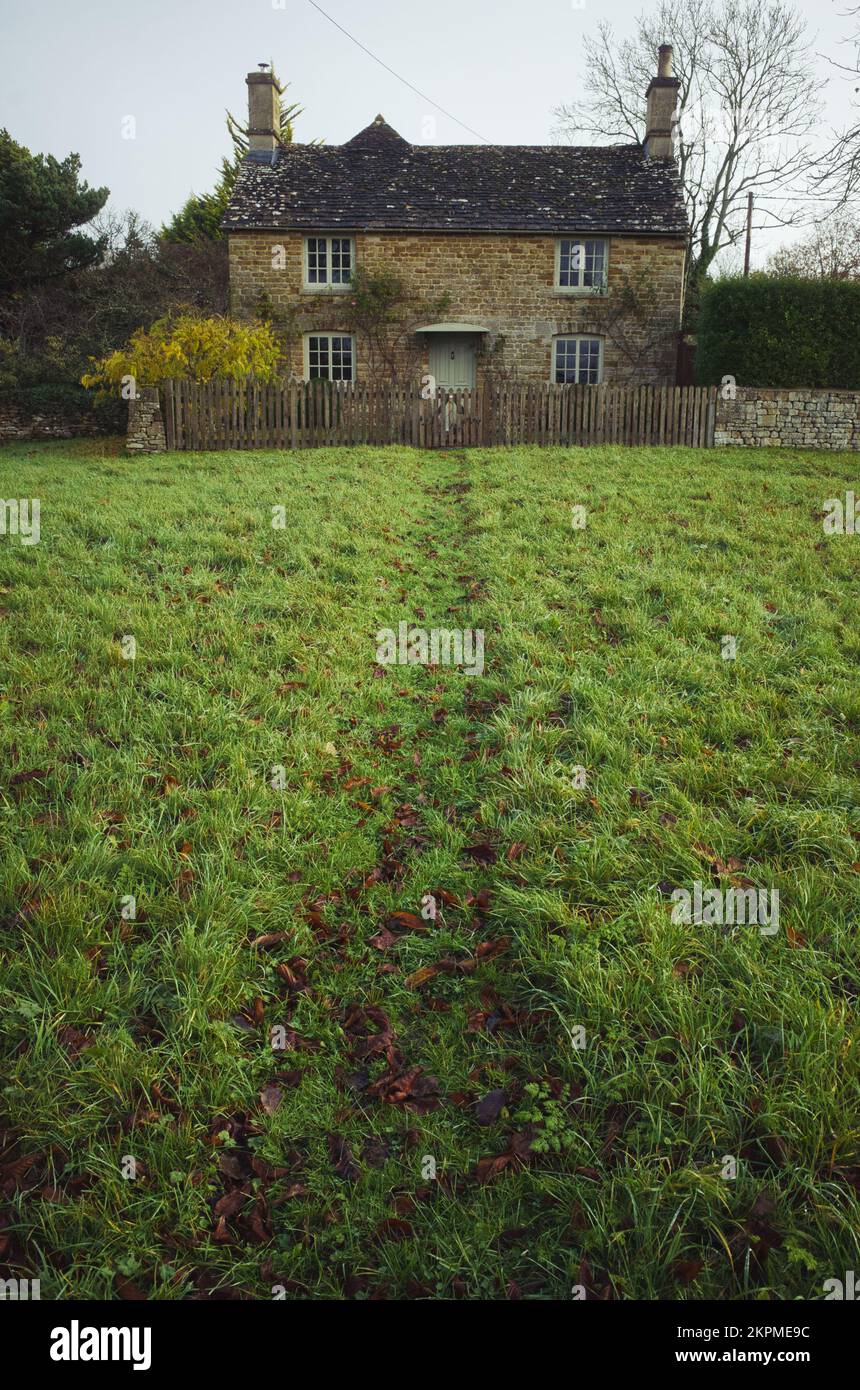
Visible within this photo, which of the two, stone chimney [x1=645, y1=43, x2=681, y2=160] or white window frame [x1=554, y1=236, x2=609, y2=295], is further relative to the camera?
stone chimney [x1=645, y1=43, x2=681, y2=160]

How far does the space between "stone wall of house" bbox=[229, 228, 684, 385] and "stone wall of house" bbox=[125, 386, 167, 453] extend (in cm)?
873

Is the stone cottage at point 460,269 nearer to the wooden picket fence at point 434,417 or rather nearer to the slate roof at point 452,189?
the slate roof at point 452,189

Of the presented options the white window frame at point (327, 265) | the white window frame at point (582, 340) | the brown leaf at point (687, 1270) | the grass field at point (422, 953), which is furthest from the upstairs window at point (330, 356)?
the brown leaf at point (687, 1270)

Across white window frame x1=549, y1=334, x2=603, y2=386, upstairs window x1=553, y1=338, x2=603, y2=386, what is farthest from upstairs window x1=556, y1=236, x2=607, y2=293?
upstairs window x1=553, y1=338, x2=603, y2=386

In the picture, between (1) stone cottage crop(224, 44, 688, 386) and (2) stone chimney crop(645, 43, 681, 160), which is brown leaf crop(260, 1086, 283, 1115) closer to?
(1) stone cottage crop(224, 44, 688, 386)

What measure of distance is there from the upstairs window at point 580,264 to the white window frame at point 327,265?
6062 mm

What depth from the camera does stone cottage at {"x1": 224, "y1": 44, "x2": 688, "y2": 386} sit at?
23.6m

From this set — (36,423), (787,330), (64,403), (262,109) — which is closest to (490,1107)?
(787,330)

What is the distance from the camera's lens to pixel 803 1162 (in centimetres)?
218

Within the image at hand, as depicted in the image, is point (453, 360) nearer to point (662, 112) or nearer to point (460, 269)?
point (460, 269)

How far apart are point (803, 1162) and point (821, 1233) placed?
0.20 m
